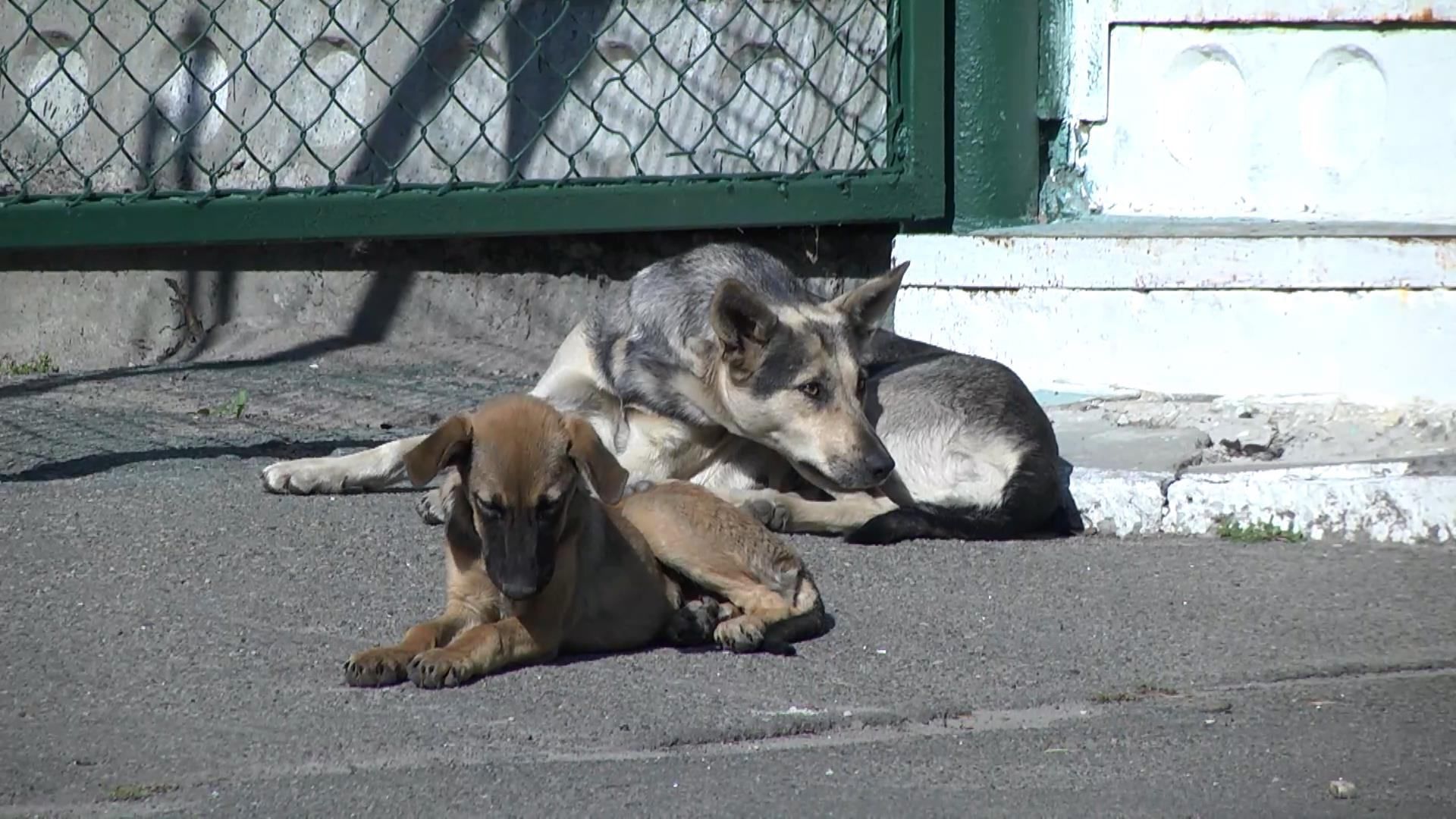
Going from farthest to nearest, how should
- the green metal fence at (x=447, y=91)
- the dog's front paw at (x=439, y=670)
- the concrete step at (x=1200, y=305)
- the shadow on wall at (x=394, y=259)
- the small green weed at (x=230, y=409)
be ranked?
the shadow on wall at (x=394, y=259) → the green metal fence at (x=447, y=91) → the small green weed at (x=230, y=409) → the concrete step at (x=1200, y=305) → the dog's front paw at (x=439, y=670)

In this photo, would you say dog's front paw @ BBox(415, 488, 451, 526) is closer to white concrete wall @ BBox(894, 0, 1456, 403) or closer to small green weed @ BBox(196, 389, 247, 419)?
small green weed @ BBox(196, 389, 247, 419)

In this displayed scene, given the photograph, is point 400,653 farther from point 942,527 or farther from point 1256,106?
point 1256,106

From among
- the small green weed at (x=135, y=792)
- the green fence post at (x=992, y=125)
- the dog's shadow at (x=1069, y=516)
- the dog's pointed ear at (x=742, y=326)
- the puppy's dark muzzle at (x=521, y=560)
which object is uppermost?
the green fence post at (x=992, y=125)

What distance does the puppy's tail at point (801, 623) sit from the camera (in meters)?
4.09

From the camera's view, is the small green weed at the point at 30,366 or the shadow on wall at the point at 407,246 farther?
A: the small green weed at the point at 30,366

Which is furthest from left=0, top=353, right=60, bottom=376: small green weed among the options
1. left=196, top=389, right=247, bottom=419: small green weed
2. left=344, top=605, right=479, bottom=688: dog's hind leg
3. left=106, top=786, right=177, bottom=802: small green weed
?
left=106, top=786, right=177, bottom=802: small green weed

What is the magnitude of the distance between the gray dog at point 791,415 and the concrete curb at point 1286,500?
6.8 inches

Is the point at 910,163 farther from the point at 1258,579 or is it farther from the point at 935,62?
the point at 1258,579

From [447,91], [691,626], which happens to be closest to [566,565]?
[691,626]

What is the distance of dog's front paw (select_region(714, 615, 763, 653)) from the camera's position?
4059 millimetres

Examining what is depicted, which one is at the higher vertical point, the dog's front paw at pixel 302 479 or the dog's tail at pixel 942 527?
the dog's front paw at pixel 302 479

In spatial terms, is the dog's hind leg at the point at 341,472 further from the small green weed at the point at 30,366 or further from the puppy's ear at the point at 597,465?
the small green weed at the point at 30,366

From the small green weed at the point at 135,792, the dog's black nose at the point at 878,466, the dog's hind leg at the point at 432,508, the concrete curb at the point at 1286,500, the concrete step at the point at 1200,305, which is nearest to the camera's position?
the small green weed at the point at 135,792

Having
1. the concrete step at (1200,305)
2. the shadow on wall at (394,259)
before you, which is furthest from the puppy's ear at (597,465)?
the shadow on wall at (394,259)
